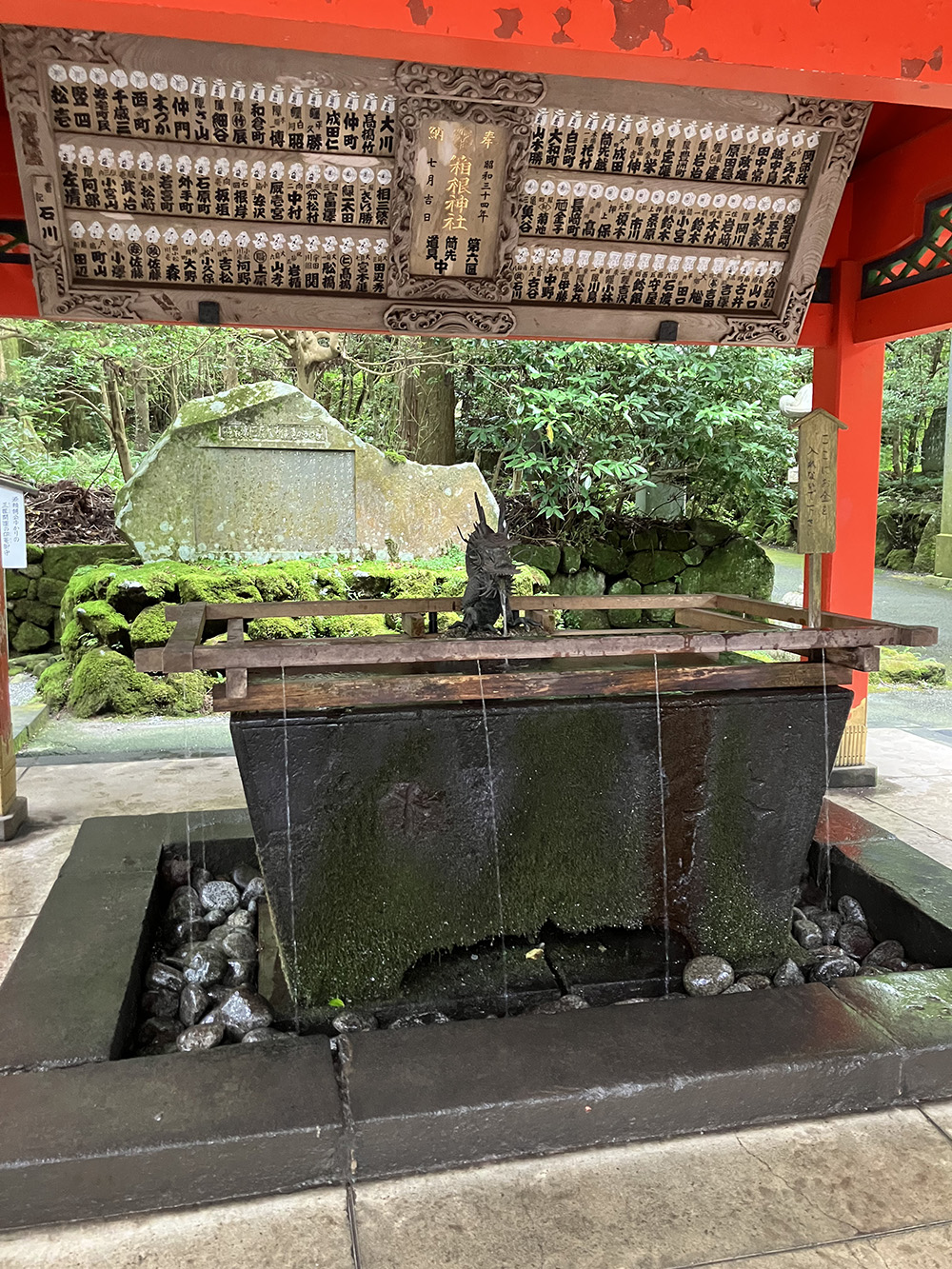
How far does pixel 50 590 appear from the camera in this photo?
9.57m

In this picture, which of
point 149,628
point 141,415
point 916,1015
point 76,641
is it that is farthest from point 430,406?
point 916,1015

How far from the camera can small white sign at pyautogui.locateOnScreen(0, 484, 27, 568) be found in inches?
199

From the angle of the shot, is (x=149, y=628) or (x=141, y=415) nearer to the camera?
(x=149, y=628)

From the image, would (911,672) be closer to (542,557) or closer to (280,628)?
(542,557)

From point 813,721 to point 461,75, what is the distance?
3017 mm

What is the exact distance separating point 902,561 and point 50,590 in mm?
15738

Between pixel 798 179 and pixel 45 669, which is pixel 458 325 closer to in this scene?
pixel 798 179

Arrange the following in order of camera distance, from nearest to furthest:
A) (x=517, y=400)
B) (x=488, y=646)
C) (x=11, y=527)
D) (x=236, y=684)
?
1. (x=236, y=684)
2. (x=488, y=646)
3. (x=11, y=527)
4. (x=517, y=400)

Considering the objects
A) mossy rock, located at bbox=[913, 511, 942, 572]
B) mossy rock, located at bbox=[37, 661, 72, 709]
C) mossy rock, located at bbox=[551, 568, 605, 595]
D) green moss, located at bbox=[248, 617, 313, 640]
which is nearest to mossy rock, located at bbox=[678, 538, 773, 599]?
mossy rock, located at bbox=[551, 568, 605, 595]

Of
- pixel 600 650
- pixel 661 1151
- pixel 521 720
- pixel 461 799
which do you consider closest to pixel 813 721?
pixel 600 650

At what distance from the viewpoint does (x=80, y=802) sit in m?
5.25

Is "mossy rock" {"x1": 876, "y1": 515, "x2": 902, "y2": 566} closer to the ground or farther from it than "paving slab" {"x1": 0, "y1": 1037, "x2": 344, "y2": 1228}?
farther from it

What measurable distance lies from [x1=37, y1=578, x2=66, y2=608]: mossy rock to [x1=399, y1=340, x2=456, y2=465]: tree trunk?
428 centimetres

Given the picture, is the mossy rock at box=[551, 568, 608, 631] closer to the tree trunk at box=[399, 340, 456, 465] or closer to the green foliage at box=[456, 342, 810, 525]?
the green foliage at box=[456, 342, 810, 525]
